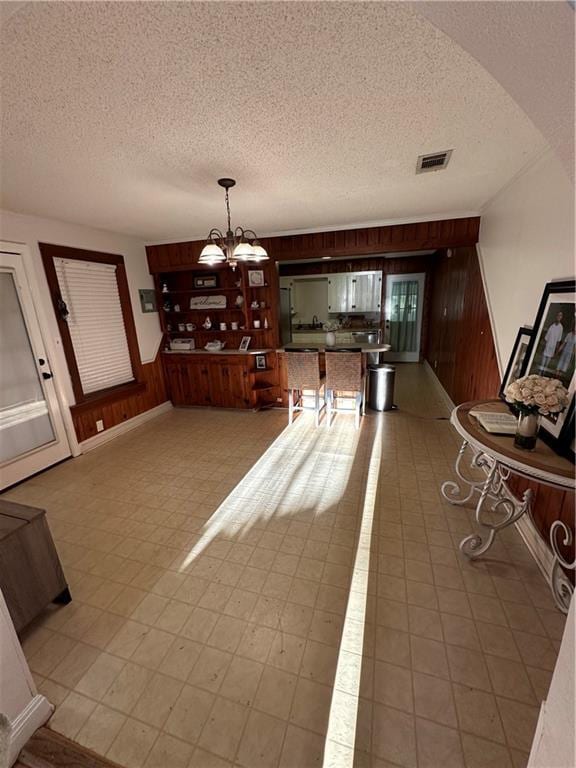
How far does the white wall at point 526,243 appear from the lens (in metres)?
1.76

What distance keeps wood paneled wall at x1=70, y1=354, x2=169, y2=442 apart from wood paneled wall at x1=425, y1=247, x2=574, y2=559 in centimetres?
420

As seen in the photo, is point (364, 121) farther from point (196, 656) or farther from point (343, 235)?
point (196, 656)

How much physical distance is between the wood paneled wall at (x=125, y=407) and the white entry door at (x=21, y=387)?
0.27m

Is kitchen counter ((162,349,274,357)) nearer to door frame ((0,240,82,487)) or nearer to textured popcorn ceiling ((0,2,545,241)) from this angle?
door frame ((0,240,82,487))

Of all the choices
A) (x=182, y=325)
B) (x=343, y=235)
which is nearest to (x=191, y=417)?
(x=182, y=325)

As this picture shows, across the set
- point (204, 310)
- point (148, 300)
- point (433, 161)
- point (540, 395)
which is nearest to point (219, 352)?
point (204, 310)

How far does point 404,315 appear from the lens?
7.13 m

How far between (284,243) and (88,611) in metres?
4.08

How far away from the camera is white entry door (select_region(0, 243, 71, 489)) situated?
2.83 meters

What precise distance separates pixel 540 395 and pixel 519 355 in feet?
2.90

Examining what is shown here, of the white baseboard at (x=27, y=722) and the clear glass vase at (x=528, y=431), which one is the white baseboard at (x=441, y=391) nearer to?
the clear glass vase at (x=528, y=431)

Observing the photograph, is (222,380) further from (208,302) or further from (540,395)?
(540,395)

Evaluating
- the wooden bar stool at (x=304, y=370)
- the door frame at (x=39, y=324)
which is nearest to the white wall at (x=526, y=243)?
the wooden bar stool at (x=304, y=370)

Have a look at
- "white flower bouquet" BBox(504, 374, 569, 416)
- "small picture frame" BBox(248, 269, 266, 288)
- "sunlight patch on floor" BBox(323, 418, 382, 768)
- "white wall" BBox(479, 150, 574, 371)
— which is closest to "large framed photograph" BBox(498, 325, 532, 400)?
"white wall" BBox(479, 150, 574, 371)
